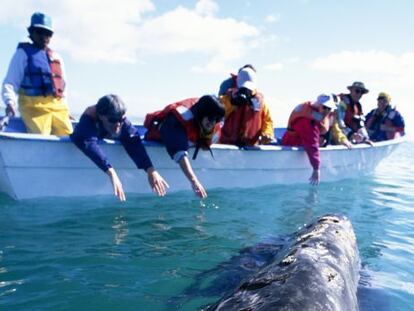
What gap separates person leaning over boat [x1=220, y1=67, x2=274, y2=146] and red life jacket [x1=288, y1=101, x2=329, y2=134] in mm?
985

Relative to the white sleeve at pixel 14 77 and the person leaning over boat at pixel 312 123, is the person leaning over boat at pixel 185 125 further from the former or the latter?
the person leaning over boat at pixel 312 123

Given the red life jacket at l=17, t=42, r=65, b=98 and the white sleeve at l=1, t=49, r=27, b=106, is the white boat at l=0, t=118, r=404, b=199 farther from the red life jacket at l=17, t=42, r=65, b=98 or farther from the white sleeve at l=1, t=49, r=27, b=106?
the red life jacket at l=17, t=42, r=65, b=98

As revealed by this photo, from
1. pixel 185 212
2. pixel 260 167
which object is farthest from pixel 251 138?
pixel 185 212

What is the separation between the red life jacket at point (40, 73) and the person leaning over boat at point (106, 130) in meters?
1.30

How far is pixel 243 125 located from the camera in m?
9.41

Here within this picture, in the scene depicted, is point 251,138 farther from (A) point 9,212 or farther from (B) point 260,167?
(A) point 9,212

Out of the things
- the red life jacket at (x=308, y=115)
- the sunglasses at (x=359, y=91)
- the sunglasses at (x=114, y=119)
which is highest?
the sunglasses at (x=359, y=91)

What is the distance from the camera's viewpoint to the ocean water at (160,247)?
4285 mm

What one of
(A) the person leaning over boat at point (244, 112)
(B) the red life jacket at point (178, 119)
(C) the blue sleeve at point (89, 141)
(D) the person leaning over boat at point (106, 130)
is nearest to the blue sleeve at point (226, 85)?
(A) the person leaning over boat at point (244, 112)

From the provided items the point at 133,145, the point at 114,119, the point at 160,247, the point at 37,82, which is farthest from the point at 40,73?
the point at 160,247

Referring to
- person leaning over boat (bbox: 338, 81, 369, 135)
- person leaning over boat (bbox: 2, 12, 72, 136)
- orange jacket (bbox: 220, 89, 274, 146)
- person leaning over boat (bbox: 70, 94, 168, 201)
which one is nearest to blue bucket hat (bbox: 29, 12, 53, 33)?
person leaning over boat (bbox: 2, 12, 72, 136)

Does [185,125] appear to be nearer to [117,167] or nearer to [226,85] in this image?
[117,167]

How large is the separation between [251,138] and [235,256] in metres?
4.28

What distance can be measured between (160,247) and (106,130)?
2.37 metres
